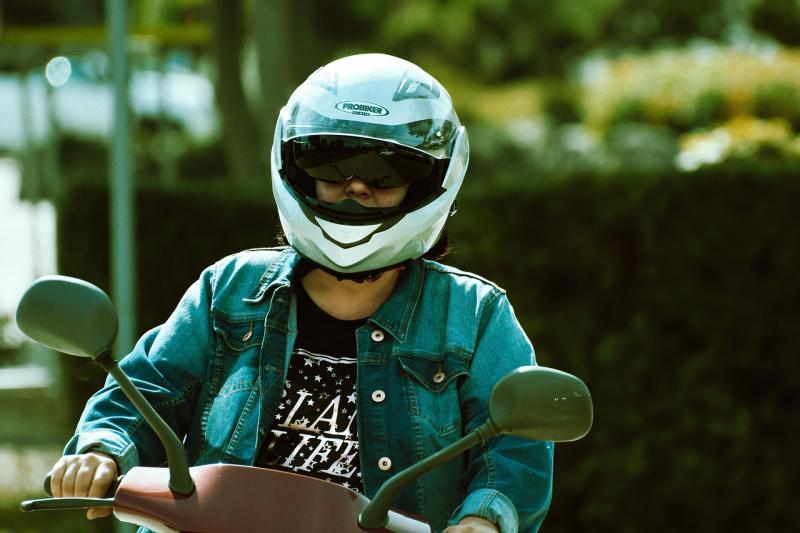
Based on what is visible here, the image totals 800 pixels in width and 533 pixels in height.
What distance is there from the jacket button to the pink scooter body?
1.47ft

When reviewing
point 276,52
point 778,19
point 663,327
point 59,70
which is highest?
point 276,52

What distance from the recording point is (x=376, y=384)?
272cm

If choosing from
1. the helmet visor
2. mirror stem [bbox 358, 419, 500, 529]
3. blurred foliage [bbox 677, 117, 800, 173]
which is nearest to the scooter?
mirror stem [bbox 358, 419, 500, 529]

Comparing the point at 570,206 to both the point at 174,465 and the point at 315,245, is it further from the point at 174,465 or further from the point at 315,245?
the point at 174,465

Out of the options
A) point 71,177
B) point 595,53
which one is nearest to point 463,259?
point 71,177

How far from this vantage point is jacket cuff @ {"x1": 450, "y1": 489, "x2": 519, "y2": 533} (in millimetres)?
2467

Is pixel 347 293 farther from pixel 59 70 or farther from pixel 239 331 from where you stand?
pixel 59 70

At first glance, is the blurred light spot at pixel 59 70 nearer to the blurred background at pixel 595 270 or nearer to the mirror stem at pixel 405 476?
the blurred background at pixel 595 270

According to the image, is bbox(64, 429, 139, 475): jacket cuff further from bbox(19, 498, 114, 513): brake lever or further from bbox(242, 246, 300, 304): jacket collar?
bbox(242, 246, 300, 304): jacket collar

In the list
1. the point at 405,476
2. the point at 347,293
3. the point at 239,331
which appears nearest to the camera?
the point at 405,476

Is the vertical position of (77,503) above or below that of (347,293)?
below

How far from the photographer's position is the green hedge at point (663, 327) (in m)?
6.09

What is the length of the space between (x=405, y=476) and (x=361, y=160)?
84 cm

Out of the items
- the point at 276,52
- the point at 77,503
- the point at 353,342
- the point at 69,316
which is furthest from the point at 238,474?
the point at 276,52
